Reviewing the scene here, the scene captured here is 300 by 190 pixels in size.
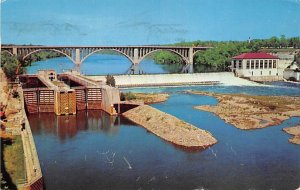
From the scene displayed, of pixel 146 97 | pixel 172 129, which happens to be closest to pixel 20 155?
pixel 172 129

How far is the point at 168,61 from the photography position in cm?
8362

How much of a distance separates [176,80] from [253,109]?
1587 cm

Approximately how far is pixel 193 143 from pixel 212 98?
15378 mm

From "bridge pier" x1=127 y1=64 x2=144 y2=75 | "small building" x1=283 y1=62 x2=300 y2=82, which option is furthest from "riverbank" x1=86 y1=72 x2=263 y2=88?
"bridge pier" x1=127 y1=64 x2=144 y2=75

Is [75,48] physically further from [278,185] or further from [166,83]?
[278,185]

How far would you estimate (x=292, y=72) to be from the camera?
46938 millimetres

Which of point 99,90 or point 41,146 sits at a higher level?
point 99,90

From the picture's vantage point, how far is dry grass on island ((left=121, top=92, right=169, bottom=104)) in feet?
102

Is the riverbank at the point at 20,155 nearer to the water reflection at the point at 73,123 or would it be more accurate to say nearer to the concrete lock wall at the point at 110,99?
the water reflection at the point at 73,123

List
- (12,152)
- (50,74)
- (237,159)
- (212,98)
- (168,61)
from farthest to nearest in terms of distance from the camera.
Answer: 1. (168,61)
2. (50,74)
3. (212,98)
4. (237,159)
5. (12,152)

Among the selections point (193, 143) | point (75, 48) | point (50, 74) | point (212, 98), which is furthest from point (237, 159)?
point (75, 48)

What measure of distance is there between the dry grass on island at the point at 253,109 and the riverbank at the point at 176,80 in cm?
812

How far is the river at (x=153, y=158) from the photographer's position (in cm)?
1441

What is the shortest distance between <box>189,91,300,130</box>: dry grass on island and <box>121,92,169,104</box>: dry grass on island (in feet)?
12.6
